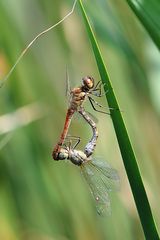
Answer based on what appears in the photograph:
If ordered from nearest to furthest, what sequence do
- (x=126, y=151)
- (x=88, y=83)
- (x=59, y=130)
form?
(x=126, y=151), (x=88, y=83), (x=59, y=130)

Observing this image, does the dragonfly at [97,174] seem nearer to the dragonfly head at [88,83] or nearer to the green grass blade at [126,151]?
the dragonfly head at [88,83]

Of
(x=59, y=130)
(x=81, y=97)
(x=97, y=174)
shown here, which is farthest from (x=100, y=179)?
(x=59, y=130)

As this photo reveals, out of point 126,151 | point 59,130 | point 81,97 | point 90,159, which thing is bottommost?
point 126,151

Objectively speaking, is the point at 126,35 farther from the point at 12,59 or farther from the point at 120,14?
the point at 12,59

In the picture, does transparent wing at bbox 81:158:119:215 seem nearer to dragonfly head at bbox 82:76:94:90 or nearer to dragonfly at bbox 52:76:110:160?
dragonfly at bbox 52:76:110:160

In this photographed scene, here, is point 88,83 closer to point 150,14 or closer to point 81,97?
point 81,97

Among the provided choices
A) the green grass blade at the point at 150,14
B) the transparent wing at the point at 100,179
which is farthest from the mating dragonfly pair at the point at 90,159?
the green grass blade at the point at 150,14
